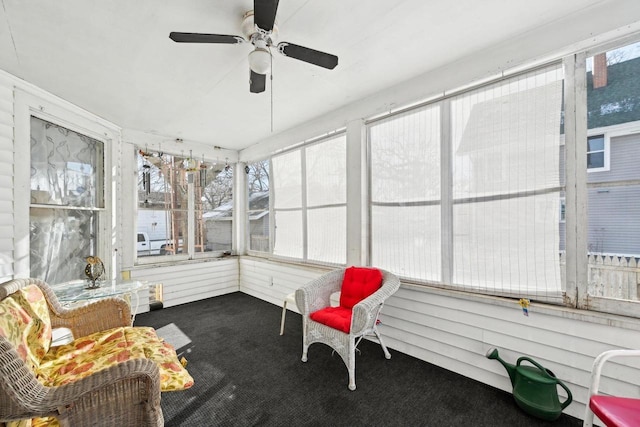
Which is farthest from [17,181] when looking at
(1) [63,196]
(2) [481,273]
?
(2) [481,273]

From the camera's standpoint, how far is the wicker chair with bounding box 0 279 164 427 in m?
1.11

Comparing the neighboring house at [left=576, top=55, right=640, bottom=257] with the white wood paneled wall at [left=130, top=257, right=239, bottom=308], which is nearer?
the neighboring house at [left=576, top=55, right=640, bottom=257]

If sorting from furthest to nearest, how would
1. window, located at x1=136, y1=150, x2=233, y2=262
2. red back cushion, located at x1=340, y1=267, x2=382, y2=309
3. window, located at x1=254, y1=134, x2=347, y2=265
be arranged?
1. window, located at x1=136, y1=150, x2=233, y2=262
2. window, located at x1=254, y1=134, x2=347, y2=265
3. red back cushion, located at x1=340, y1=267, x2=382, y2=309

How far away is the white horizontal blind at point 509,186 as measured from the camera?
79.1 inches

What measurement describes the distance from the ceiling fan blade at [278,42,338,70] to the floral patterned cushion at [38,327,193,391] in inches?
85.2

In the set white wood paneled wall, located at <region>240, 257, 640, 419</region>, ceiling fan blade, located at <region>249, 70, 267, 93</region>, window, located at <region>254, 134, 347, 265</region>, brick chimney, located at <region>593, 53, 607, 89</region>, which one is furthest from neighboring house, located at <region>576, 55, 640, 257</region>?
ceiling fan blade, located at <region>249, 70, 267, 93</region>

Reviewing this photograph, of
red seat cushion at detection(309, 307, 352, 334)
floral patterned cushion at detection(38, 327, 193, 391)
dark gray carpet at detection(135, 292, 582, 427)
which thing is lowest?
dark gray carpet at detection(135, 292, 582, 427)

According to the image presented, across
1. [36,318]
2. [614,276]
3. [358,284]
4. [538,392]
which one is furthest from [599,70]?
[36,318]

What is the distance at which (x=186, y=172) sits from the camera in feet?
15.5

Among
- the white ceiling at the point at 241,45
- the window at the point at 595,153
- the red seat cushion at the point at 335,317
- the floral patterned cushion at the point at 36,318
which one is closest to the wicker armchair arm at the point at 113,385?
the floral patterned cushion at the point at 36,318

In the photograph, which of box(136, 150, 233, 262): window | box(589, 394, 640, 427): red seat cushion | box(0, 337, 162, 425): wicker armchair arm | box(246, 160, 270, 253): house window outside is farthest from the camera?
box(246, 160, 270, 253): house window outside

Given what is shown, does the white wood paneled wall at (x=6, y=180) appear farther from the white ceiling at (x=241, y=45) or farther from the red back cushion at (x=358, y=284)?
the red back cushion at (x=358, y=284)

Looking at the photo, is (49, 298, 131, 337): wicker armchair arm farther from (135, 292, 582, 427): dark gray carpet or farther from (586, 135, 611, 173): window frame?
(586, 135, 611, 173): window frame

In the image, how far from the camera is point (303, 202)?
4.08 metres
